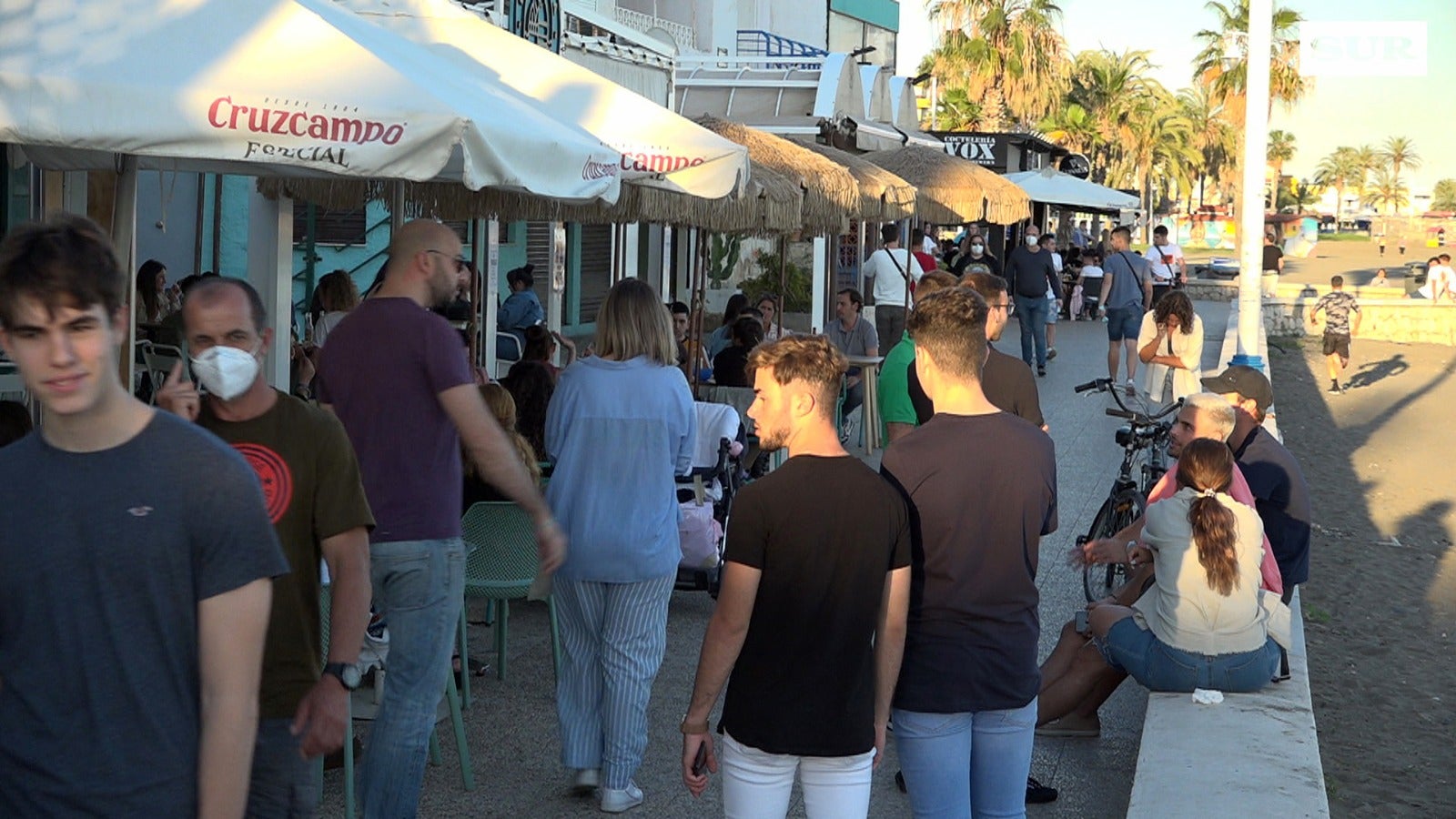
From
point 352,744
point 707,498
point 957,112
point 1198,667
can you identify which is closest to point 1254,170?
point 707,498

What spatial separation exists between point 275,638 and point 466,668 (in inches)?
120

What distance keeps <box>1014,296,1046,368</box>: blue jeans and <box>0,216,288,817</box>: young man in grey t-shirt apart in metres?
17.6

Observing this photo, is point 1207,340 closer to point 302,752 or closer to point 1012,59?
point 1012,59

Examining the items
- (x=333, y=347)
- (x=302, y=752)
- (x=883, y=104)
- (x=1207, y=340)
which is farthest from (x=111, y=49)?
(x=1207, y=340)

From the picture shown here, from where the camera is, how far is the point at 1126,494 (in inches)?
348

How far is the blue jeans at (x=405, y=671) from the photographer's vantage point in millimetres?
4301

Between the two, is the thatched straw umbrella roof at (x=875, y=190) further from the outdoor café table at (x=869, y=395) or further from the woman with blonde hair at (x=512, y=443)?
the woman with blonde hair at (x=512, y=443)

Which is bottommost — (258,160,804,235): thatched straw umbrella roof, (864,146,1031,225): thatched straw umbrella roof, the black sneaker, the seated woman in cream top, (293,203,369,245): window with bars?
the black sneaker

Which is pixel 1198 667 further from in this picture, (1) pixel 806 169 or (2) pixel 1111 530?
(1) pixel 806 169

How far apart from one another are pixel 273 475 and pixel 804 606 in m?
1.18

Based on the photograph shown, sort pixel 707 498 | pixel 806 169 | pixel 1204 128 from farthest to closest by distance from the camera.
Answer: pixel 1204 128
pixel 806 169
pixel 707 498

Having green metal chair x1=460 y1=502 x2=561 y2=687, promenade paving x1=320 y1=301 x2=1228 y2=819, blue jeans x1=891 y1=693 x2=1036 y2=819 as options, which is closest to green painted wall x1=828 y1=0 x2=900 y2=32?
promenade paving x1=320 y1=301 x2=1228 y2=819

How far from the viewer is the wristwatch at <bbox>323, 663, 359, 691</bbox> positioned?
3.28m

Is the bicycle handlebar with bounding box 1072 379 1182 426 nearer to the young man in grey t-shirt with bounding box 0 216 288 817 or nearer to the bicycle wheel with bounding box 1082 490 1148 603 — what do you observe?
the bicycle wheel with bounding box 1082 490 1148 603
